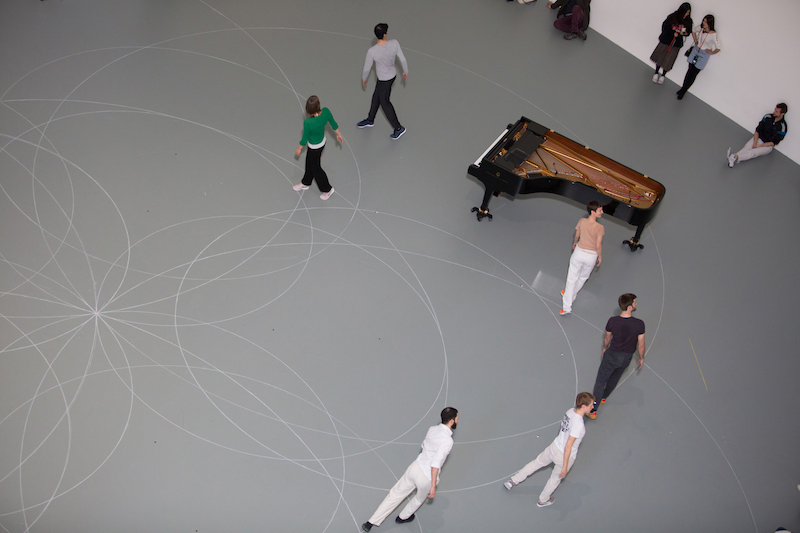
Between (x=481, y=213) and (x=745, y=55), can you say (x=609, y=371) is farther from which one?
(x=745, y=55)

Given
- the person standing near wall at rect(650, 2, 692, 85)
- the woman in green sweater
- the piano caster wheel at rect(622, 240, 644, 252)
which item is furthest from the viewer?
the person standing near wall at rect(650, 2, 692, 85)

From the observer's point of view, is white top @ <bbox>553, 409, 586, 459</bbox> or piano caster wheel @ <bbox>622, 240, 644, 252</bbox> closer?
white top @ <bbox>553, 409, 586, 459</bbox>

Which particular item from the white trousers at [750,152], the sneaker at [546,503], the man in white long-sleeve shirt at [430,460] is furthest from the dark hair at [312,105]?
the white trousers at [750,152]

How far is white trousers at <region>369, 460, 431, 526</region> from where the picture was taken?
5070 millimetres

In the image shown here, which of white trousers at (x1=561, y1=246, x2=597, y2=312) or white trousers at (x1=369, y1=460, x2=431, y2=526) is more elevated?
white trousers at (x1=561, y1=246, x2=597, y2=312)

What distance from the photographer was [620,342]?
19.9ft

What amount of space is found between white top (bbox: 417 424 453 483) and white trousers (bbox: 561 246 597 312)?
274 centimetres

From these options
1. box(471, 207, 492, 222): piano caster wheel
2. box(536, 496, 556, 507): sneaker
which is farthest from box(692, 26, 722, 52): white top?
box(536, 496, 556, 507): sneaker

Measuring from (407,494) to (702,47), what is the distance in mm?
8149

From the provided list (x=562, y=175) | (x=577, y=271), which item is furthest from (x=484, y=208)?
(x=577, y=271)

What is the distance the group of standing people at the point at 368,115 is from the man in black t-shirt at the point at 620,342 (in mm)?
3767

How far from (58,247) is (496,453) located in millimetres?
5335

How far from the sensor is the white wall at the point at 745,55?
9.05 meters

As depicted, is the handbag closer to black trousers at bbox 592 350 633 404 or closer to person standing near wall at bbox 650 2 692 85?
person standing near wall at bbox 650 2 692 85
